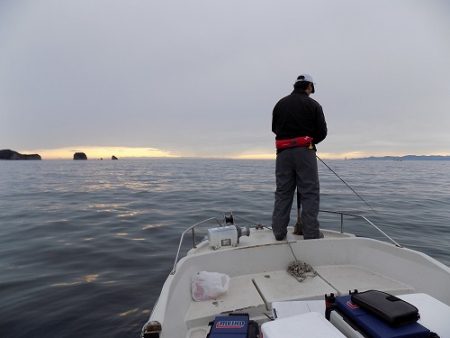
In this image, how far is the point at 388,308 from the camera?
1715 millimetres

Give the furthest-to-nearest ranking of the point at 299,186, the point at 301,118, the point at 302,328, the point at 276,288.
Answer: the point at 299,186 → the point at 301,118 → the point at 276,288 → the point at 302,328

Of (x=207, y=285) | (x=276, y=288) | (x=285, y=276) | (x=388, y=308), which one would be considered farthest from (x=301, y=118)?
(x=388, y=308)

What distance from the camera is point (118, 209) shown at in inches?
544

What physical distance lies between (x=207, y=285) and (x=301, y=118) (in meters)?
2.82

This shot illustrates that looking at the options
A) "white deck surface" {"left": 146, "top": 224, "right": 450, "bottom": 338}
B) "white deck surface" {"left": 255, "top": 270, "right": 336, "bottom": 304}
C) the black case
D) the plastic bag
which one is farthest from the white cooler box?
the plastic bag

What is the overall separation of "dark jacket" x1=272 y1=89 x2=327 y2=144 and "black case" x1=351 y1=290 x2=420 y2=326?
2778mm

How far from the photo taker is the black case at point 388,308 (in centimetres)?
164

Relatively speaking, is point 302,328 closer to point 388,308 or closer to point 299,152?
point 388,308

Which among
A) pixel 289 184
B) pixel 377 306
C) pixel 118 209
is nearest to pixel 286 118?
pixel 289 184

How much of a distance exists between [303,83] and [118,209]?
12118 millimetres

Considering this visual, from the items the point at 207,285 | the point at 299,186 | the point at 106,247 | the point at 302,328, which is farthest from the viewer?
the point at 106,247

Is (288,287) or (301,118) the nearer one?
(288,287)

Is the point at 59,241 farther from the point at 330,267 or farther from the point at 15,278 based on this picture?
the point at 330,267

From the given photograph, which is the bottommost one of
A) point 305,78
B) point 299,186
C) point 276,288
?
point 276,288
